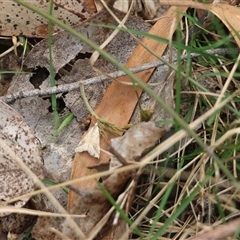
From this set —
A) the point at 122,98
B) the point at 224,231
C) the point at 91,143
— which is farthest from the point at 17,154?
the point at 224,231

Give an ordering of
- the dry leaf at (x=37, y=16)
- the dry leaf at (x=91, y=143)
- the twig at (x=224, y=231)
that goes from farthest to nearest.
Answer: the dry leaf at (x=37, y=16) → the dry leaf at (x=91, y=143) → the twig at (x=224, y=231)

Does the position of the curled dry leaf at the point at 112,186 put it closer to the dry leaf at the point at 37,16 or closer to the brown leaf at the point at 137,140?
the brown leaf at the point at 137,140

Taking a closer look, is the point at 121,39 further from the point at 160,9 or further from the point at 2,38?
the point at 2,38

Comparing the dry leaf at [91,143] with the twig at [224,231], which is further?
the dry leaf at [91,143]

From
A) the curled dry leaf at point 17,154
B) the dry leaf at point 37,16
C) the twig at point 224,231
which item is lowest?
the curled dry leaf at point 17,154

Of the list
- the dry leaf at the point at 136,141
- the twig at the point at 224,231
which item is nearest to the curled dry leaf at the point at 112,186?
the dry leaf at the point at 136,141

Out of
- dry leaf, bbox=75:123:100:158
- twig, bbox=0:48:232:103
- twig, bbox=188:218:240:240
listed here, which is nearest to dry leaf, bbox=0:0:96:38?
twig, bbox=0:48:232:103
